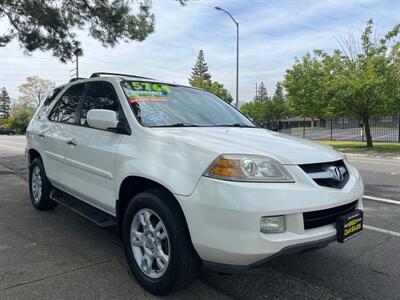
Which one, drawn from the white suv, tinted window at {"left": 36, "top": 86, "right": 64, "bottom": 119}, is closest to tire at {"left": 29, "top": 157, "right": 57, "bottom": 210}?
tinted window at {"left": 36, "top": 86, "right": 64, "bottom": 119}

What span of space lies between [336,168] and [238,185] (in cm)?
97

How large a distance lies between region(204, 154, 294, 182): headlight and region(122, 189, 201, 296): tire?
Answer: 46cm

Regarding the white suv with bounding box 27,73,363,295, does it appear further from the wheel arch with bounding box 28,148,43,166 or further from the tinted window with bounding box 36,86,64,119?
the wheel arch with bounding box 28,148,43,166

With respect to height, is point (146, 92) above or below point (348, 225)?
above

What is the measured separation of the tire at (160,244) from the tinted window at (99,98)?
1.14 metres

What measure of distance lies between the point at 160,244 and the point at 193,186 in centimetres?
65

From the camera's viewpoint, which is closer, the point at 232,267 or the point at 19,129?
the point at 232,267

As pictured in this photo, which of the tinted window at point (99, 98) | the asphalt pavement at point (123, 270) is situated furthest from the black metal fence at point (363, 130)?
the tinted window at point (99, 98)

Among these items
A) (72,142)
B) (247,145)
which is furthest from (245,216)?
(72,142)

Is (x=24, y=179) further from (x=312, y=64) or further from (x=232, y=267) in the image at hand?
(x=312, y=64)

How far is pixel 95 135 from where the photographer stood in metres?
3.87

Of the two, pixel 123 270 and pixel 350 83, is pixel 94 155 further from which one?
pixel 350 83

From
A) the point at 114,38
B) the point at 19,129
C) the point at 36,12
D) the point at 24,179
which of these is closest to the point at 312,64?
the point at 114,38

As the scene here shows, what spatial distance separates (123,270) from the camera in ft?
11.4
